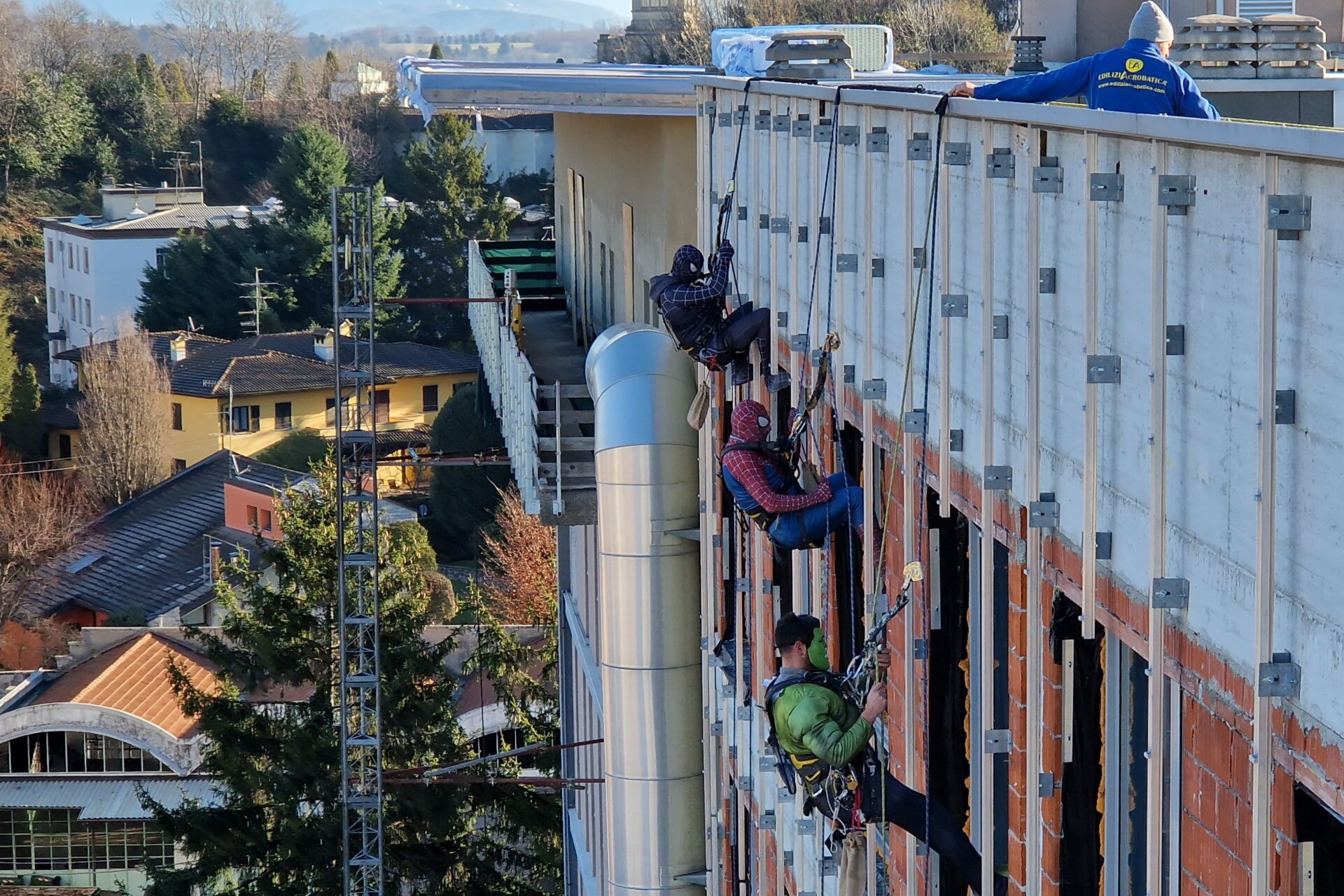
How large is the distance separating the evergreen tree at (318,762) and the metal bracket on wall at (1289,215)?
82.7ft

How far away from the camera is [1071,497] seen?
6012 millimetres

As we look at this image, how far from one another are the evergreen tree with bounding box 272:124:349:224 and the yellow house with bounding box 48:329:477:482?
519 centimetres

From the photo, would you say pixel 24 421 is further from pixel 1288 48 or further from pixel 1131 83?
pixel 1131 83

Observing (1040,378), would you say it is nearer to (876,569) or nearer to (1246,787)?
(1246,787)

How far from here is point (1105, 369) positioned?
560cm

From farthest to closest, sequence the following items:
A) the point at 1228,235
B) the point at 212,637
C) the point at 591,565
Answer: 1. the point at 212,637
2. the point at 591,565
3. the point at 1228,235

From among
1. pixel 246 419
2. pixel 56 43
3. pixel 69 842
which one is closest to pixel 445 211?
pixel 246 419

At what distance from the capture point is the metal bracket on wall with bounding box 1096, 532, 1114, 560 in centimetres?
570

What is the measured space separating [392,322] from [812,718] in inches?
2467

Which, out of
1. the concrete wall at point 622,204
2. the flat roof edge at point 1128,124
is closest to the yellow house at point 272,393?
the concrete wall at point 622,204

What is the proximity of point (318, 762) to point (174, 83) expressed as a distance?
74.7 metres

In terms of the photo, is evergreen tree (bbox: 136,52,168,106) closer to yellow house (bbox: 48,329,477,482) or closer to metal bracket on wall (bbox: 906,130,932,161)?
yellow house (bbox: 48,329,477,482)

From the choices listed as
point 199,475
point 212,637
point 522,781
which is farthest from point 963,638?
point 199,475

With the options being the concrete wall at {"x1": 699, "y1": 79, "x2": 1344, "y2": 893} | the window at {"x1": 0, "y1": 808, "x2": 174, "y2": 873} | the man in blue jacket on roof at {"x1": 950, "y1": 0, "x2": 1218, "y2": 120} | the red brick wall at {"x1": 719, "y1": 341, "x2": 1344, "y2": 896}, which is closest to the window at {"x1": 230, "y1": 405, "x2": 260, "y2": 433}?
the window at {"x1": 0, "y1": 808, "x2": 174, "y2": 873}
